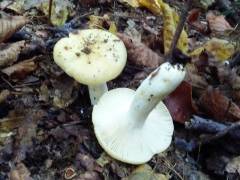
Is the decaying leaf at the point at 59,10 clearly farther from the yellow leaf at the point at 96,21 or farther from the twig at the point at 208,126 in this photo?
the twig at the point at 208,126

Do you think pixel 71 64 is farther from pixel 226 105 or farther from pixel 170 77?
pixel 226 105

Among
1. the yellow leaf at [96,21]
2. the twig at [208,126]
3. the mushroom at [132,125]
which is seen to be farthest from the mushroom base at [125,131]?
the yellow leaf at [96,21]

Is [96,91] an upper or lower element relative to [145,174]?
upper

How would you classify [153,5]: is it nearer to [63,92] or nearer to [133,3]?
[133,3]

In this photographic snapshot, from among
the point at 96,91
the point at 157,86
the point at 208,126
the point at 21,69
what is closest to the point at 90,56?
the point at 96,91

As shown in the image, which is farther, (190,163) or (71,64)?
(190,163)

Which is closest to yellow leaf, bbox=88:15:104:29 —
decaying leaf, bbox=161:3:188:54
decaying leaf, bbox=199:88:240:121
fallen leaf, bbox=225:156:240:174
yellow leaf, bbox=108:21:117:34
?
yellow leaf, bbox=108:21:117:34

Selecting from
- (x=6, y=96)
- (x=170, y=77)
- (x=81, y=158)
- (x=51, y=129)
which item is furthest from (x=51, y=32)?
(x=170, y=77)
